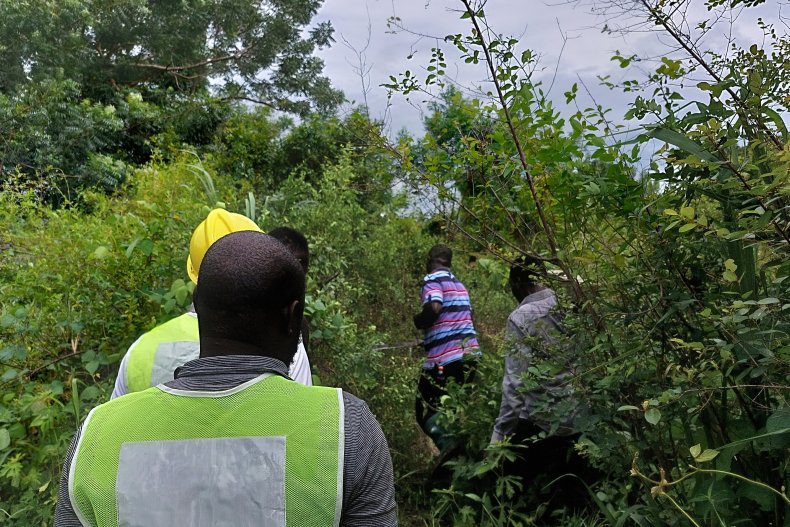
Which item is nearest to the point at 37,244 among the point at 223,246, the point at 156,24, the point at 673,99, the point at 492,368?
the point at 492,368

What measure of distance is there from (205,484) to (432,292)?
3.60 m

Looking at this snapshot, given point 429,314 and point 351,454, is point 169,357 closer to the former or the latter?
point 351,454

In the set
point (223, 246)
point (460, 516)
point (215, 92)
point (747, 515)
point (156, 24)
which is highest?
point (156, 24)

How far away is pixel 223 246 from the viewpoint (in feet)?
4.22

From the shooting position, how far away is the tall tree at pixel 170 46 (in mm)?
11531

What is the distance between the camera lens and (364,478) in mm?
1181

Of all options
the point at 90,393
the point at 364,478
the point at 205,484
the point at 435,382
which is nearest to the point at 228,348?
the point at 205,484

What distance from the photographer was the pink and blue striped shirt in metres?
4.62

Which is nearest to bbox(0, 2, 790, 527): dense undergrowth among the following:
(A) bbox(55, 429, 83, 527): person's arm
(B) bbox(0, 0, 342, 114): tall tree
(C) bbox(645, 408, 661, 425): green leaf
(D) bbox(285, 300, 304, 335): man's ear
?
(C) bbox(645, 408, 661, 425): green leaf

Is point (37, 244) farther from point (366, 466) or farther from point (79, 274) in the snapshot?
point (366, 466)

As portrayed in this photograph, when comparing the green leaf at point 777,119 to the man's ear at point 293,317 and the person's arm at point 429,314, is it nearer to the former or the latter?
the man's ear at point 293,317

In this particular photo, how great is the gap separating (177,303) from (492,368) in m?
1.87

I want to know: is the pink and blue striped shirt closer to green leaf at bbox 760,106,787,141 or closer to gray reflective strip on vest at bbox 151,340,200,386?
gray reflective strip on vest at bbox 151,340,200,386

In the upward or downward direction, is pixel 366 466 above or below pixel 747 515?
above
